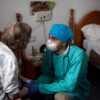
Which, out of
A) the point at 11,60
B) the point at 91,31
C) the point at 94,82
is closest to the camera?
the point at 11,60

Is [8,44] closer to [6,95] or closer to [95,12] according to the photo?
[6,95]

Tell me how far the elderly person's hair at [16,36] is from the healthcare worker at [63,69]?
33cm

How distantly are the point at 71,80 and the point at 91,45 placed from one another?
1.42 metres

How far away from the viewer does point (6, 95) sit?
1.40 metres

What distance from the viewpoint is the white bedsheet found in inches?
116

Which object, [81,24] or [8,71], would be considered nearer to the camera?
[8,71]

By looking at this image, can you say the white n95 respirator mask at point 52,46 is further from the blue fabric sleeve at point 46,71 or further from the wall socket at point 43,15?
the wall socket at point 43,15

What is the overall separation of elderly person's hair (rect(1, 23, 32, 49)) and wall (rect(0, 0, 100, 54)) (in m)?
1.27

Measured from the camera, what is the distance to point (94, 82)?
303cm

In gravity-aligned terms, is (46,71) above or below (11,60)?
below

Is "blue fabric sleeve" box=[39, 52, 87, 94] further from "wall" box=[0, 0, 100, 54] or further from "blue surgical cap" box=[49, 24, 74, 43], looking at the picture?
"wall" box=[0, 0, 100, 54]

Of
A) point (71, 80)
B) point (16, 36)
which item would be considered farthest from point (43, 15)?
point (16, 36)

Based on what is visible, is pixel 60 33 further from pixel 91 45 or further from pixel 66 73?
pixel 91 45

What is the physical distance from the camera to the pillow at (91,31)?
3.11 m
